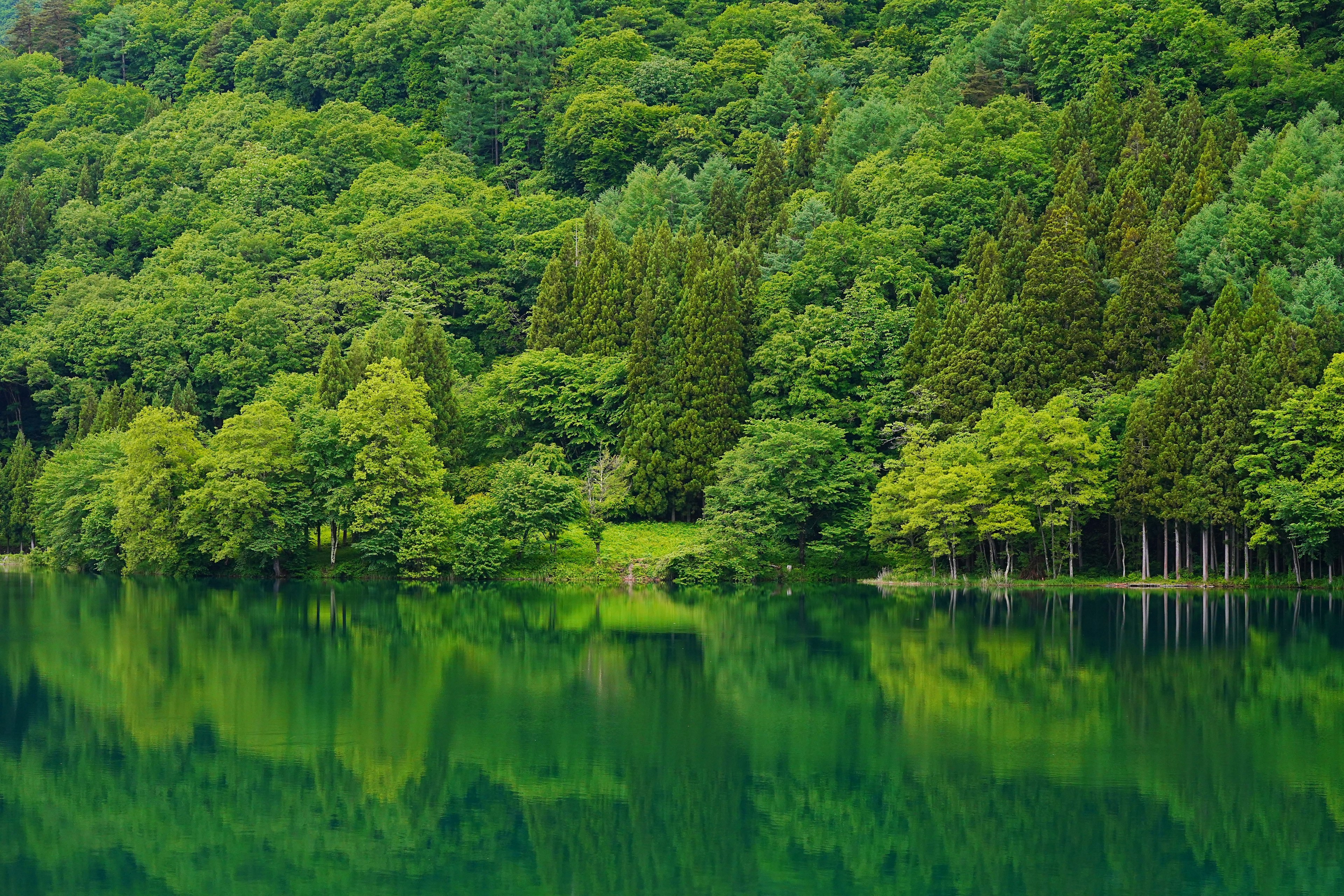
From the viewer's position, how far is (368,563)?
219 feet

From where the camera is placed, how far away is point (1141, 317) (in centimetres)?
6475

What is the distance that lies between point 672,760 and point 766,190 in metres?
65.5

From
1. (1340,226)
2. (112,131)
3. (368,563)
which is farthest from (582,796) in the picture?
(112,131)

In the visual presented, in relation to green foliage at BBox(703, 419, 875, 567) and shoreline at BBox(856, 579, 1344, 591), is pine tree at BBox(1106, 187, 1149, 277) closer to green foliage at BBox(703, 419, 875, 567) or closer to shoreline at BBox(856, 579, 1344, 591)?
green foliage at BBox(703, 419, 875, 567)

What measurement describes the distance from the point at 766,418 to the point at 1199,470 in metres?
19.2

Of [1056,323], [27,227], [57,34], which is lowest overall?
[1056,323]

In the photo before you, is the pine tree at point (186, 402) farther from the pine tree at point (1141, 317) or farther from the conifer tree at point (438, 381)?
the pine tree at point (1141, 317)

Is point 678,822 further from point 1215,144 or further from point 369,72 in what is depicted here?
point 369,72

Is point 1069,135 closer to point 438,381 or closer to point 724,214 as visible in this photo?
point 724,214

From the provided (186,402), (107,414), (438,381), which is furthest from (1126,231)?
(107,414)

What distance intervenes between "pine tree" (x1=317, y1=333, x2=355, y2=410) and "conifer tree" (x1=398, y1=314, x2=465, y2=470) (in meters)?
2.84

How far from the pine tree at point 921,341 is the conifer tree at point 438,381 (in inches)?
831

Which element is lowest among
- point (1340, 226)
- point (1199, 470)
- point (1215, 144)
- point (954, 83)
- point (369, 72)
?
point (1199, 470)

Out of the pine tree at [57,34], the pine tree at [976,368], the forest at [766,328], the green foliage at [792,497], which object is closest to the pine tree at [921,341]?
the forest at [766,328]
